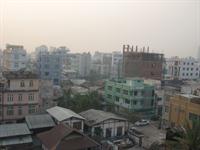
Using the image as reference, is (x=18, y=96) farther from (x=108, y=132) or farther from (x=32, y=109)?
(x=108, y=132)

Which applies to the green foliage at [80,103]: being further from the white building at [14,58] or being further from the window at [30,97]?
the white building at [14,58]

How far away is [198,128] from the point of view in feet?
38.9

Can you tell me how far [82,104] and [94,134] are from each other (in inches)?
238

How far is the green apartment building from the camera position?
2931 centimetres

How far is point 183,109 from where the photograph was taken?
21.2m

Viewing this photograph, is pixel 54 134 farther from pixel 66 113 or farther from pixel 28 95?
pixel 28 95

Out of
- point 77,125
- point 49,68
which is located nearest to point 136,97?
point 77,125

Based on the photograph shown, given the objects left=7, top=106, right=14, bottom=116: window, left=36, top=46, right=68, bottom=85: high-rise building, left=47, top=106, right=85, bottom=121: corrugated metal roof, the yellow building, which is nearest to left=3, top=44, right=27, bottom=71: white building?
left=36, top=46, right=68, bottom=85: high-rise building

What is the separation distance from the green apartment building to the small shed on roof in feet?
47.0

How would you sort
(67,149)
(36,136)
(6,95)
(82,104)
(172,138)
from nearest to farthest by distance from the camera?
(172,138) → (67,149) → (36,136) → (6,95) → (82,104)

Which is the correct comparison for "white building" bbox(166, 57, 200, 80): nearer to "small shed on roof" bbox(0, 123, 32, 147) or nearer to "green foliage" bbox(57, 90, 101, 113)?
"green foliage" bbox(57, 90, 101, 113)

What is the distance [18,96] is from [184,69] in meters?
45.9

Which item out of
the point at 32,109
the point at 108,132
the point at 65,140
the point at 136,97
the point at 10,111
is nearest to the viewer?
the point at 65,140

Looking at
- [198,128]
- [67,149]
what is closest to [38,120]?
[67,149]
